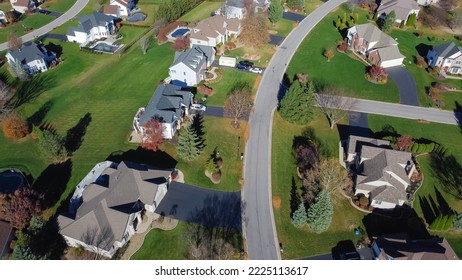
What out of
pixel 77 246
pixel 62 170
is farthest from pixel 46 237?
pixel 62 170

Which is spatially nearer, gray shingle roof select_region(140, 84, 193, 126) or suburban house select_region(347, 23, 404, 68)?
gray shingle roof select_region(140, 84, 193, 126)

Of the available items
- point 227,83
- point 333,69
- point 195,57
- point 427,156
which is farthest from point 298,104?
point 195,57

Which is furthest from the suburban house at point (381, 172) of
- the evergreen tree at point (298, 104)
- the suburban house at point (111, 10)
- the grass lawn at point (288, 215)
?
the suburban house at point (111, 10)

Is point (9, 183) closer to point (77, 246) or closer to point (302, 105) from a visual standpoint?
point (77, 246)

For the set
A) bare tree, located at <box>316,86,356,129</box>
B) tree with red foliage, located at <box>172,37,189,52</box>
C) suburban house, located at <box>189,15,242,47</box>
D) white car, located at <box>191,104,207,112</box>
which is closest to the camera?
bare tree, located at <box>316,86,356,129</box>

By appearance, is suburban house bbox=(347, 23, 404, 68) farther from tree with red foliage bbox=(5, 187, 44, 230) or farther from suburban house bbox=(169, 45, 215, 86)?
tree with red foliage bbox=(5, 187, 44, 230)

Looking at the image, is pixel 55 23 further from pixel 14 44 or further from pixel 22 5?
pixel 14 44

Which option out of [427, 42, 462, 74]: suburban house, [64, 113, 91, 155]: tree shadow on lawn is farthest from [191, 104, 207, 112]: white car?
[427, 42, 462, 74]: suburban house

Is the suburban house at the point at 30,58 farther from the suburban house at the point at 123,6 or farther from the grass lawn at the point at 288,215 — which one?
the grass lawn at the point at 288,215
